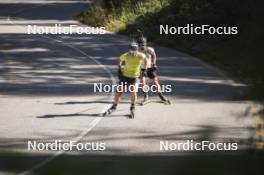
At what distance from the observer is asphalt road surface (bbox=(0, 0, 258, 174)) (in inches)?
87.5

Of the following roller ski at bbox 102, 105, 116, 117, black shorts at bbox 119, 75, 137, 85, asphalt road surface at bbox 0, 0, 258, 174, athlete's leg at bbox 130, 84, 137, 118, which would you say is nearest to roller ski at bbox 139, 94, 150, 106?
asphalt road surface at bbox 0, 0, 258, 174

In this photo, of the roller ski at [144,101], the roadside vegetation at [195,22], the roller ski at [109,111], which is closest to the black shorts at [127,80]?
the roller ski at [109,111]

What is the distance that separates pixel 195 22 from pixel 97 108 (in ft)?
63.2

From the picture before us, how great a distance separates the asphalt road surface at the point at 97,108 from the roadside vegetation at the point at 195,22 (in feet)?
0.45

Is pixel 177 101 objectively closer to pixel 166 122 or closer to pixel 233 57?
pixel 166 122

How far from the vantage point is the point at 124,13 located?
4831 cm

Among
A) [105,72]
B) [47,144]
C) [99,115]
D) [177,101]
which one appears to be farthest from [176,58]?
[47,144]

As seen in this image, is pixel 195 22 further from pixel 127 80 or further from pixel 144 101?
pixel 127 80

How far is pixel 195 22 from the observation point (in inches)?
1439

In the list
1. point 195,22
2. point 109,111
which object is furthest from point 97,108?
point 195,22

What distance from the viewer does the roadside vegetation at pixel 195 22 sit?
2145mm

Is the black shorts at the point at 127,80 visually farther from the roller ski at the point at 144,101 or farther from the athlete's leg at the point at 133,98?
the roller ski at the point at 144,101

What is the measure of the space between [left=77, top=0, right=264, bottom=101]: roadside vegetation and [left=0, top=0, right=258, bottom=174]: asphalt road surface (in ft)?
0.45

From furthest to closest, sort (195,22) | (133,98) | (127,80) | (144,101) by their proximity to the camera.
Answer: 1. (195,22)
2. (144,101)
3. (127,80)
4. (133,98)
